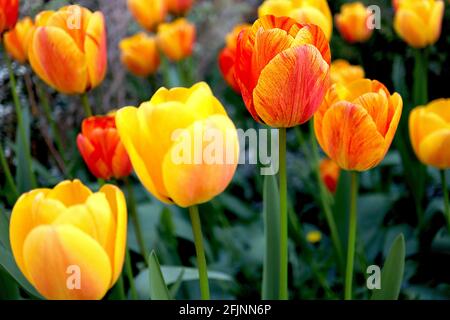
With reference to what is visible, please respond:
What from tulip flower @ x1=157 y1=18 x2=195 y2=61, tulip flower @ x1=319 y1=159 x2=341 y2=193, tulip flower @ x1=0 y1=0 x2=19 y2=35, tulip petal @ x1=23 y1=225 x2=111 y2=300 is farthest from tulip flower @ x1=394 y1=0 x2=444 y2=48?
tulip petal @ x1=23 y1=225 x2=111 y2=300

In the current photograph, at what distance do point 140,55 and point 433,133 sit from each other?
953mm

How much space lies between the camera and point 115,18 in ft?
7.44

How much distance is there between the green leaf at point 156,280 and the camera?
76 centimetres

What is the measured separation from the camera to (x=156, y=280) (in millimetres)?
777

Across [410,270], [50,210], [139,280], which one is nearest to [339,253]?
[410,270]

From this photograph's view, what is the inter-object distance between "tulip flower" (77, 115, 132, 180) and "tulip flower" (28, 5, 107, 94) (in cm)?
7

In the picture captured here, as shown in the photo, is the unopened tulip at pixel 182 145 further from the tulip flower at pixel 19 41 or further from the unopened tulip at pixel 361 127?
the tulip flower at pixel 19 41

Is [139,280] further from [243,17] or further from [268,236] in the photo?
[243,17]

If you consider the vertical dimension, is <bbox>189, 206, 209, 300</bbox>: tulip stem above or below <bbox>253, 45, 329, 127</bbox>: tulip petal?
below

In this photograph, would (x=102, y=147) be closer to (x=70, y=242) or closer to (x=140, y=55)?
(x=70, y=242)

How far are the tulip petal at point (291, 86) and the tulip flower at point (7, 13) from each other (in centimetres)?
48

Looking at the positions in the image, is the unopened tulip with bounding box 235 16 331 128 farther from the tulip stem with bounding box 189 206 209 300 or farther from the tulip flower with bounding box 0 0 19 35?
the tulip flower with bounding box 0 0 19 35

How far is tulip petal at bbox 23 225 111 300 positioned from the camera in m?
0.64

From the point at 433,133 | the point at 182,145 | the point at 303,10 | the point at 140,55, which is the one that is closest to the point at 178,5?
the point at 140,55
